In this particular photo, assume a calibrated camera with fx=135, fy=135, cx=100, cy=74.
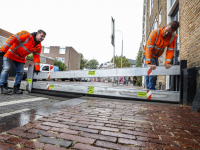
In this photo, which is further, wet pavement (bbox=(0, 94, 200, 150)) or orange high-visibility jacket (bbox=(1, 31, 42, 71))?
orange high-visibility jacket (bbox=(1, 31, 42, 71))

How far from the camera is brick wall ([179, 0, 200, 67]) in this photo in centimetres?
381

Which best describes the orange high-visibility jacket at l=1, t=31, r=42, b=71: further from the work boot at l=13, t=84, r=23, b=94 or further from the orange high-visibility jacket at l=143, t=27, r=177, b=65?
the orange high-visibility jacket at l=143, t=27, r=177, b=65

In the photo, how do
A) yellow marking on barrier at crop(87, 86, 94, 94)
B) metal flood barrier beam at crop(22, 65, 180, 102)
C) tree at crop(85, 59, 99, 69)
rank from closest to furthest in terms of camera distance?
metal flood barrier beam at crop(22, 65, 180, 102), yellow marking on barrier at crop(87, 86, 94, 94), tree at crop(85, 59, 99, 69)

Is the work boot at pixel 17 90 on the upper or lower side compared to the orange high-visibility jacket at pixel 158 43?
lower

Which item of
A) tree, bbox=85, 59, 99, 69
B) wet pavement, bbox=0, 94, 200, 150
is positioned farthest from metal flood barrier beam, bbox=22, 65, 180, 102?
tree, bbox=85, 59, 99, 69

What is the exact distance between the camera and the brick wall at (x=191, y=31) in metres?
3.81

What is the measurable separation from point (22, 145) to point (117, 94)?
289cm

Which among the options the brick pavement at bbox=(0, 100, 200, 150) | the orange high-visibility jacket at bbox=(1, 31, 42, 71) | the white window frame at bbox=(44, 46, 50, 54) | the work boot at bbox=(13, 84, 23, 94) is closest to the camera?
the brick pavement at bbox=(0, 100, 200, 150)

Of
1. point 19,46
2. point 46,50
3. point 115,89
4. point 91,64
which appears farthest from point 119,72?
point 91,64

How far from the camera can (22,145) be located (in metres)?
1.23

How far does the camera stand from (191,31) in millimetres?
4246

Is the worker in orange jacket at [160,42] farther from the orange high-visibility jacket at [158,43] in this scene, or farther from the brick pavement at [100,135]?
the brick pavement at [100,135]

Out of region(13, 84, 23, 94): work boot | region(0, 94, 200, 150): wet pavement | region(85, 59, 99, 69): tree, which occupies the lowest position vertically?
region(0, 94, 200, 150): wet pavement

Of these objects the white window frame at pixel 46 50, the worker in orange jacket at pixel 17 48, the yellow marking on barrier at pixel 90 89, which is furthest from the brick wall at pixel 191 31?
the white window frame at pixel 46 50
